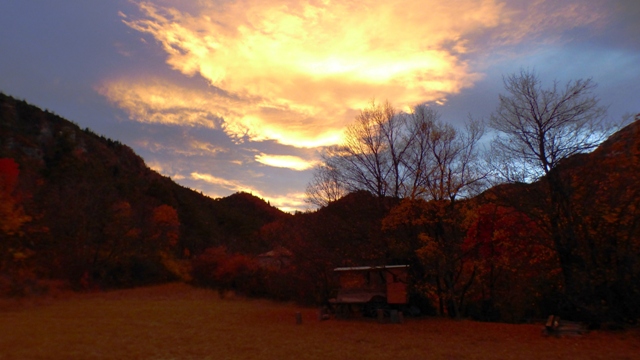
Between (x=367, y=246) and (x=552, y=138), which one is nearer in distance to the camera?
(x=552, y=138)

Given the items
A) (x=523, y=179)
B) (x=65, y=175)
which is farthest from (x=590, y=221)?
(x=65, y=175)

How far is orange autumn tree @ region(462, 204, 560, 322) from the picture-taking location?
14.9 metres

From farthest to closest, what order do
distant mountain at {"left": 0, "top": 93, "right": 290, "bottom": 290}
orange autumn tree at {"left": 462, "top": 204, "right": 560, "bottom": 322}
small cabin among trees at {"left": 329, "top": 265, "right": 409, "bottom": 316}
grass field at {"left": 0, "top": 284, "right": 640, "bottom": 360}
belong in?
distant mountain at {"left": 0, "top": 93, "right": 290, "bottom": 290}
small cabin among trees at {"left": 329, "top": 265, "right": 409, "bottom": 316}
orange autumn tree at {"left": 462, "top": 204, "right": 560, "bottom": 322}
grass field at {"left": 0, "top": 284, "right": 640, "bottom": 360}

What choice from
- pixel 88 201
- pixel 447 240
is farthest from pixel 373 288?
pixel 88 201

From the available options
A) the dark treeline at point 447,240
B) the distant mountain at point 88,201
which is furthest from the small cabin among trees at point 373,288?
the distant mountain at point 88,201

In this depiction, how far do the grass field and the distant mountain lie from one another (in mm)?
10682

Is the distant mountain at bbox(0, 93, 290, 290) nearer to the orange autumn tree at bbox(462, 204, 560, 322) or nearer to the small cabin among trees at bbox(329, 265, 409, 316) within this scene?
the small cabin among trees at bbox(329, 265, 409, 316)

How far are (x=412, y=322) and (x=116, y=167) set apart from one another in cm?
7684

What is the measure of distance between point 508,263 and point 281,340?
879cm

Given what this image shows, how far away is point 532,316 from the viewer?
59.3 ft

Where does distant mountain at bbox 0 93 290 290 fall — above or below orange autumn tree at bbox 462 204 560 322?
above

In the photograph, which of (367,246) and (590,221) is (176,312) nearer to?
(367,246)

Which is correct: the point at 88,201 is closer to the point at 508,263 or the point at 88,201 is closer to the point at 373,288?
the point at 373,288

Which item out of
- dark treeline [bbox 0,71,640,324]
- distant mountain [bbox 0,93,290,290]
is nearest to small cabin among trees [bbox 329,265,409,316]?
dark treeline [bbox 0,71,640,324]
